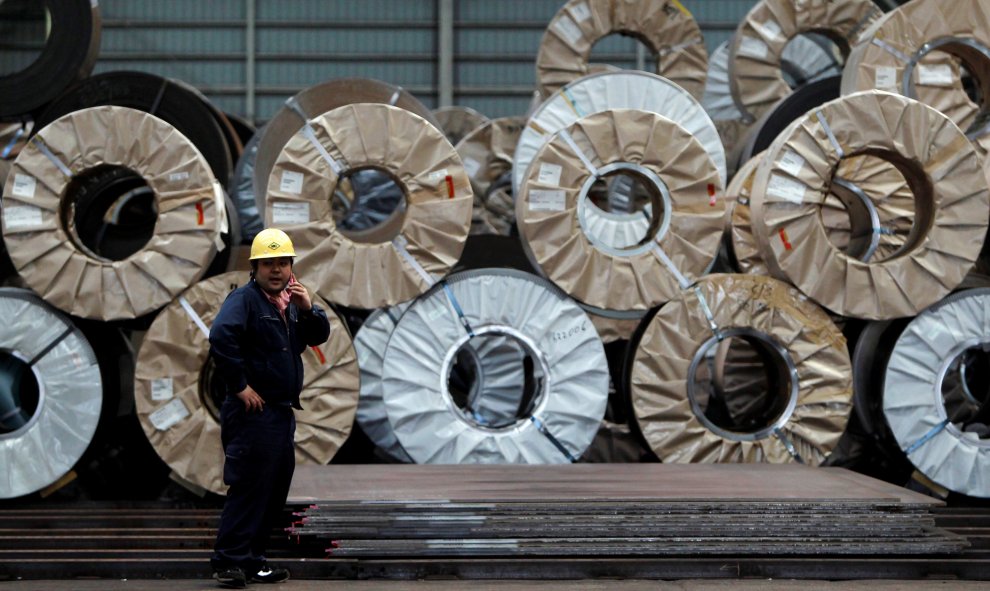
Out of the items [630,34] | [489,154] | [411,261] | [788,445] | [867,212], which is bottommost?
[788,445]

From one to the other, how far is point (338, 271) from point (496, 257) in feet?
4.62

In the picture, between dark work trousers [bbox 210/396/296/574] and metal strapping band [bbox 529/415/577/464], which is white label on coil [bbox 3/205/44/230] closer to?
dark work trousers [bbox 210/396/296/574]

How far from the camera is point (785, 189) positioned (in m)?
6.39

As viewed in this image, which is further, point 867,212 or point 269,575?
point 867,212

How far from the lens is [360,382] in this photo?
21.1 ft

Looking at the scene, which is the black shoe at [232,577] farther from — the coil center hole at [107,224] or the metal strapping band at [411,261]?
the coil center hole at [107,224]

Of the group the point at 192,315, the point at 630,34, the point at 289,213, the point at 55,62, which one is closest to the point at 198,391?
the point at 192,315

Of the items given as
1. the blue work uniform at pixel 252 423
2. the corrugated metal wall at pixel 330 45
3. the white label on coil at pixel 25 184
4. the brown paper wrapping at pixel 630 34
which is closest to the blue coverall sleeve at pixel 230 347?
the blue work uniform at pixel 252 423

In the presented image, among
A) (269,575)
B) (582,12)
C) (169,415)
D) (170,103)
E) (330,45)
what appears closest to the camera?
(269,575)

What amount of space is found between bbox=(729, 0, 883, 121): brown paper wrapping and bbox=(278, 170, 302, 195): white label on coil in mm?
3778

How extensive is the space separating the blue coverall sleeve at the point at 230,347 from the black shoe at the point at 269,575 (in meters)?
0.67

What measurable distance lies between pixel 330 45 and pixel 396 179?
35.7ft

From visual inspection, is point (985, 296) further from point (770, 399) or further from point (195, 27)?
point (195, 27)

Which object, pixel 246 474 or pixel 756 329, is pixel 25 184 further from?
pixel 756 329
